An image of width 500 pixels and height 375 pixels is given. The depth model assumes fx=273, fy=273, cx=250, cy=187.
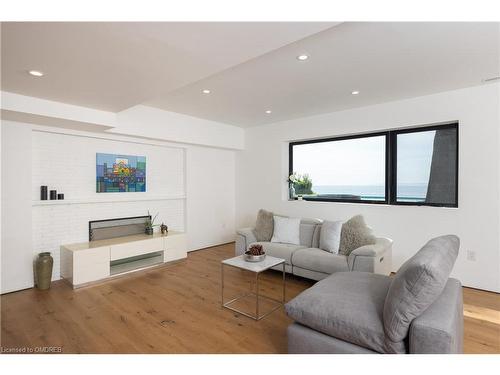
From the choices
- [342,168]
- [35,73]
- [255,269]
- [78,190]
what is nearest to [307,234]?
[342,168]

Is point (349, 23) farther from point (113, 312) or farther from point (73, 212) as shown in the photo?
point (73, 212)

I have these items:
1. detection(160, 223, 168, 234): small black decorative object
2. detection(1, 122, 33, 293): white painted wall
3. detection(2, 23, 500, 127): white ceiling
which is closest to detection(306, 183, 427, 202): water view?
detection(2, 23, 500, 127): white ceiling

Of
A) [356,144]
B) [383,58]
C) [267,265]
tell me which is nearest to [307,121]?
[356,144]

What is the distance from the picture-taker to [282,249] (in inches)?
149

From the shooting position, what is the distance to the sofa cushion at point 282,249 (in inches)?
145

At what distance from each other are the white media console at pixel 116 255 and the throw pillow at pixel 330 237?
7.62ft

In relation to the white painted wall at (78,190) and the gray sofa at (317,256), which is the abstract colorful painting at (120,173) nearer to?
the white painted wall at (78,190)

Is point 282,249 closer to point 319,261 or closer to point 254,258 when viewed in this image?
point 319,261

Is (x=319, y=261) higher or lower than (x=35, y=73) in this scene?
lower

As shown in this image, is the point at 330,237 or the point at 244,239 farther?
the point at 244,239

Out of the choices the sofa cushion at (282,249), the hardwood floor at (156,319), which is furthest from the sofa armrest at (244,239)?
the hardwood floor at (156,319)

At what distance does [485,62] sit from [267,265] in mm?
2909

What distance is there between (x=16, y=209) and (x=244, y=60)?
10.8 ft

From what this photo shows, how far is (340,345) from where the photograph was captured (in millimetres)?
1746
